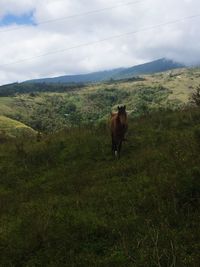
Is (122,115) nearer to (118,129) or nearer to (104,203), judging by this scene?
(118,129)

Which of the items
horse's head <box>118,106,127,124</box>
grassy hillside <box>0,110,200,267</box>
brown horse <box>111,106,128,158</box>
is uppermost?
horse's head <box>118,106,127,124</box>

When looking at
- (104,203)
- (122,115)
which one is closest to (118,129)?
(122,115)

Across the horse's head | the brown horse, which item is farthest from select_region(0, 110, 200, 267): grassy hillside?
the horse's head

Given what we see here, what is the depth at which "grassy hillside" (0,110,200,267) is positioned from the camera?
763 centimetres

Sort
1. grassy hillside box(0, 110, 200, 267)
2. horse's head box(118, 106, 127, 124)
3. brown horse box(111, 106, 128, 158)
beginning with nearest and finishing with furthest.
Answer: grassy hillside box(0, 110, 200, 267)
brown horse box(111, 106, 128, 158)
horse's head box(118, 106, 127, 124)

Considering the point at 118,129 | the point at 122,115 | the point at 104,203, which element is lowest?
the point at 104,203

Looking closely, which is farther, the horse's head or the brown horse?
the horse's head

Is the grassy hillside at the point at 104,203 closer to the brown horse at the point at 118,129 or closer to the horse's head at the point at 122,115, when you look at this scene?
the brown horse at the point at 118,129

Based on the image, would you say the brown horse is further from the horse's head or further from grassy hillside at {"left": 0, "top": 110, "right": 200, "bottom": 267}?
grassy hillside at {"left": 0, "top": 110, "right": 200, "bottom": 267}

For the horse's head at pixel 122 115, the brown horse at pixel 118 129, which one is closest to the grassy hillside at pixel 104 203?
the brown horse at pixel 118 129

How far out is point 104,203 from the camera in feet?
33.9

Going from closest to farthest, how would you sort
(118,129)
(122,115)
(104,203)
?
(104,203), (118,129), (122,115)

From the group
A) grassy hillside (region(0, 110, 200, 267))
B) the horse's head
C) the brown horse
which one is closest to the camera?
grassy hillside (region(0, 110, 200, 267))

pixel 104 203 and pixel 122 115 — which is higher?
pixel 122 115
